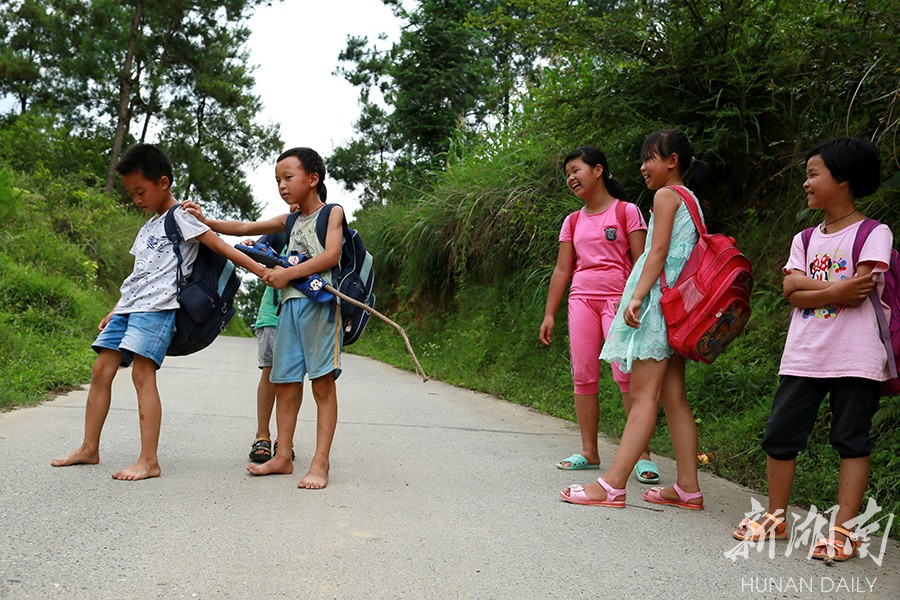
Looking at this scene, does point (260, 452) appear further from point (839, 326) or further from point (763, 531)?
point (839, 326)

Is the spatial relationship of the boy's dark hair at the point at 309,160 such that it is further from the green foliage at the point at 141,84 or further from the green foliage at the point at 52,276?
the green foliage at the point at 141,84

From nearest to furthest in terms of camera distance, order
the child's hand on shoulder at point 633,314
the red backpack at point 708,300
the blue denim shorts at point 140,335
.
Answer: the red backpack at point 708,300, the child's hand on shoulder at point 633,314, the blue denim shorts at point 140,335

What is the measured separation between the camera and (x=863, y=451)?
3438 mm

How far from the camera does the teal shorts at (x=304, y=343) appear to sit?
14.9ft

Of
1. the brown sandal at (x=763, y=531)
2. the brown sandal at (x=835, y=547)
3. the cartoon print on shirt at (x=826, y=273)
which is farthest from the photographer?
the brown sandal at (x=763, y=531)

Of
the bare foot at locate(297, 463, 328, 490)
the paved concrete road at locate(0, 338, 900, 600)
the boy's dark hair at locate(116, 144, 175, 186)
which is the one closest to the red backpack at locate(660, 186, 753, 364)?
the paved concrete road at locate(0, 338, 900, 600)

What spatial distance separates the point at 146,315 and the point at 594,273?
2567mm

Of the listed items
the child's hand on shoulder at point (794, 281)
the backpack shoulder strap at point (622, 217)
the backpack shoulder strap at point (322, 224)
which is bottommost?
the child's hand on shoulder at point (794, 281)

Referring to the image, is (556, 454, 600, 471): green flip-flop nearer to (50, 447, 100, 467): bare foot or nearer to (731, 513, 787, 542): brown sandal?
(731, 513, 787, 542): brown sandal

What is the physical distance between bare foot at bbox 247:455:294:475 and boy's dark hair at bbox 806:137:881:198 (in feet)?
10.0

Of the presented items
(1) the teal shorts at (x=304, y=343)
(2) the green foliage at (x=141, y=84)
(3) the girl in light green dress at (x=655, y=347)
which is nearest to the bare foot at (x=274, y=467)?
(1) the teal shorts at (x=304, y=343)

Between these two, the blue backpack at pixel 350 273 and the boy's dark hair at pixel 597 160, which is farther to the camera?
the boy's dark hair at pixel 597 160

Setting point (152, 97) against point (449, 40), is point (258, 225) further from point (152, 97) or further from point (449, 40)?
point (152, 97)

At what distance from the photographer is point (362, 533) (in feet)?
11.6
